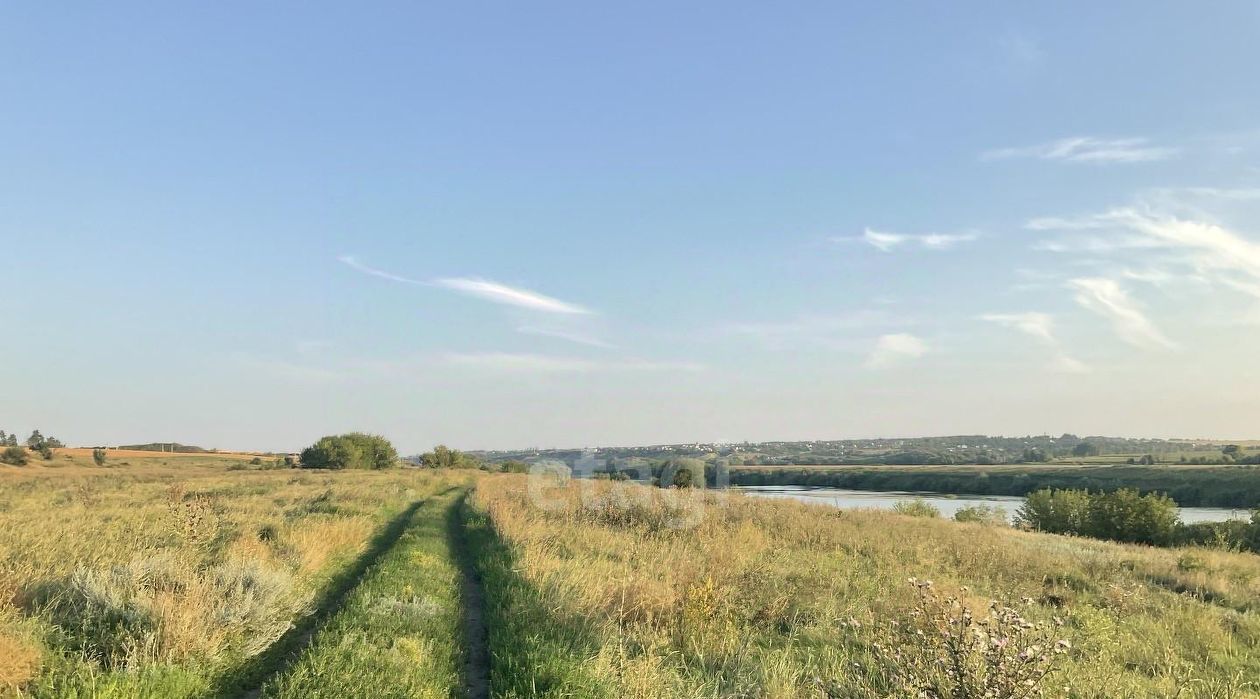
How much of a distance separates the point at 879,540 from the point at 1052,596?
6145 millimetres

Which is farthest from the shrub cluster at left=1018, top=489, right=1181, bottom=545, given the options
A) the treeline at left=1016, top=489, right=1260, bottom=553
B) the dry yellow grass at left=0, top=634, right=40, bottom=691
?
the dry yellow grass at left=0, top=634, right=40, bottom=691

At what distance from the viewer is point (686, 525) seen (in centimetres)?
1877

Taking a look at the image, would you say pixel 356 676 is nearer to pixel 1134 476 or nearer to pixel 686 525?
pixel 686 525

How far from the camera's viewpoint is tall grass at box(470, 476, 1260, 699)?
5953mm

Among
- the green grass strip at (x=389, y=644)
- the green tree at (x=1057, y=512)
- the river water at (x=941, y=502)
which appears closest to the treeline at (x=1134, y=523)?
the green tree at (x=1057, y=512)

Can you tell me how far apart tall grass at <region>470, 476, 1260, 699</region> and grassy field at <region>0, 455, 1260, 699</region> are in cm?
5

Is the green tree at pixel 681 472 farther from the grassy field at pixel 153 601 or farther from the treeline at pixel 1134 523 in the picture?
the grassy field at pixel 153 601

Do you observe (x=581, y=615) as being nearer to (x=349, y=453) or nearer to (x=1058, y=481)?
(x=349, y=453)

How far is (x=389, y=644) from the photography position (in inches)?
285

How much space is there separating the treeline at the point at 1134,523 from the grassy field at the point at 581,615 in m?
19.5

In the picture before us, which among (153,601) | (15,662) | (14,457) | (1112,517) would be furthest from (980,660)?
(14,457)

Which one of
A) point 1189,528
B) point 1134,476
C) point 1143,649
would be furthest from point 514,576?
point 1134,476

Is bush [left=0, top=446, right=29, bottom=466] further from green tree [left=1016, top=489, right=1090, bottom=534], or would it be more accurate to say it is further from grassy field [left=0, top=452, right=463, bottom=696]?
green tree [left=1016, top=489, right=1090, bottom=534]

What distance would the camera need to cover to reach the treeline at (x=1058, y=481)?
70.3m
